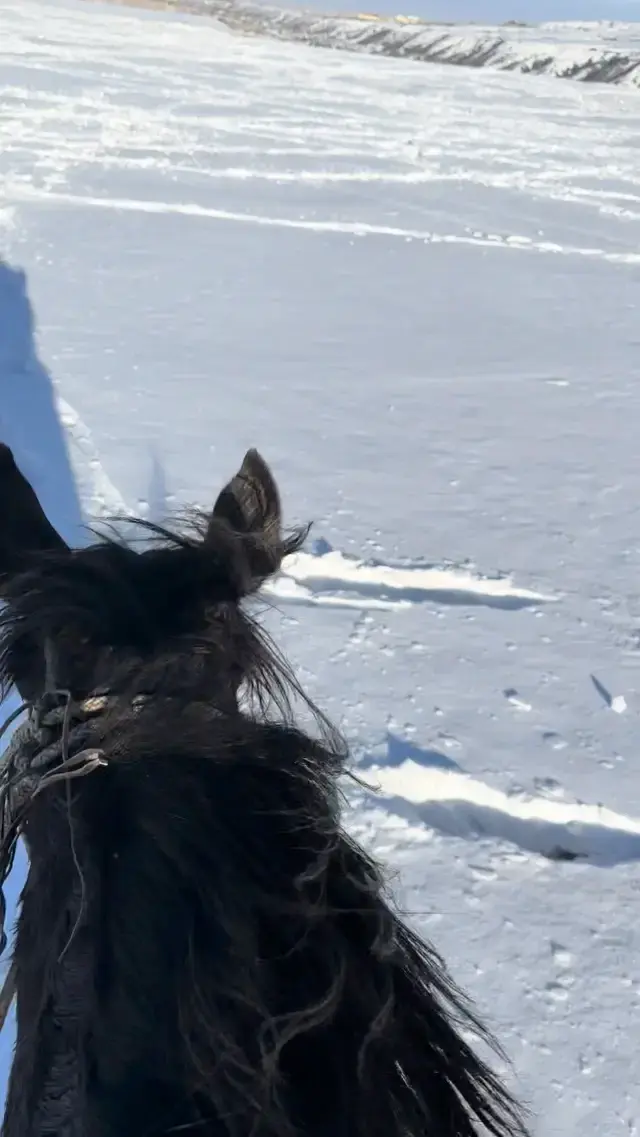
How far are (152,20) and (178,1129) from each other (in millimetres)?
22542

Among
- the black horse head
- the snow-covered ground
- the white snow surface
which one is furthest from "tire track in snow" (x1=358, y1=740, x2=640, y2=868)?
the white snow surface

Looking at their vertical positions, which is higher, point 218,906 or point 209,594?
point 209,594

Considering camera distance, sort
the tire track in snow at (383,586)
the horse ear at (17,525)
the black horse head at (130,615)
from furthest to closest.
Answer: the tire track in snow at (383,586) < the horse ear at (17,525) < the black horse head at (130,615)

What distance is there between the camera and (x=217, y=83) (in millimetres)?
11719

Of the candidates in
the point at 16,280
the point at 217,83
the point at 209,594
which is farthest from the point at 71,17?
the point at 209,594

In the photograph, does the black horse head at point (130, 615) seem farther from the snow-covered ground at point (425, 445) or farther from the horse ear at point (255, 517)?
the snow-covered ground at point (425, 445)

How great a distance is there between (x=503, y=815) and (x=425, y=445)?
6.22ft

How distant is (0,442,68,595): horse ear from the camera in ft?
3.29

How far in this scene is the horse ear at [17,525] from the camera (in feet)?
3.29

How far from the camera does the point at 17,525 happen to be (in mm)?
1048

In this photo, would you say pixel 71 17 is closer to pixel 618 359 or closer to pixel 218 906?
pixel 618 359

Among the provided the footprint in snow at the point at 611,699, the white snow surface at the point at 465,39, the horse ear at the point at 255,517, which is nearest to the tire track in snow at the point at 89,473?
the footprint in snow at the point at 611,699

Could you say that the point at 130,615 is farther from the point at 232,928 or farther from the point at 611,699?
the point at 611,699

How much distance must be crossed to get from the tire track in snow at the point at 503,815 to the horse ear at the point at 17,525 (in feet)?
3.66
